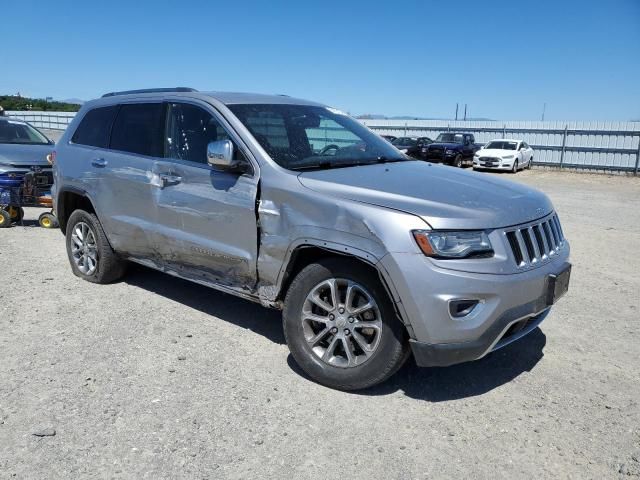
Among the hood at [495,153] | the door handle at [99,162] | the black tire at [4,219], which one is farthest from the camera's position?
the hood at [495,153]

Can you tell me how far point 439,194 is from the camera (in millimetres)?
3465

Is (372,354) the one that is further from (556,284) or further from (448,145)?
(448,145)

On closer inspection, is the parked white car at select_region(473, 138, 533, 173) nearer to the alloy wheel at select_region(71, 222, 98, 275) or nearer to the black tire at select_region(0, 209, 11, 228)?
the black tire at select_region(0, 209, 11, 228)

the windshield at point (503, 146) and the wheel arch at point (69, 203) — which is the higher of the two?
the windshield at point (503, 146)

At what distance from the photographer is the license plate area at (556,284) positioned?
3516mm

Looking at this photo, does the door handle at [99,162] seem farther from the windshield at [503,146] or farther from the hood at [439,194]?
the windshield at [503,146]

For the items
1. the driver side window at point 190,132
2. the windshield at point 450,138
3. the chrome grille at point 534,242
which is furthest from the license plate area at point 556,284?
the windshield at point 450,138

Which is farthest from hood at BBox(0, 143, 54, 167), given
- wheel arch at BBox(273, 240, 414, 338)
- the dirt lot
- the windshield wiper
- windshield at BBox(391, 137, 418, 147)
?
windshield at BBox(391, 137, 418, 147)


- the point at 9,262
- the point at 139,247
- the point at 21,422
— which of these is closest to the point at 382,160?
the point at 139,247

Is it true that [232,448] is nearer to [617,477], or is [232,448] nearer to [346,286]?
[346,286]

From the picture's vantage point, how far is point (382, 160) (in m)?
4.58

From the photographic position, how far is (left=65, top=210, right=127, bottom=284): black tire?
5547 millimetres

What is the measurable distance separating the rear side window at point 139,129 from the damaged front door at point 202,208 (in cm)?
14

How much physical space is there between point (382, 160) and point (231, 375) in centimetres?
208
